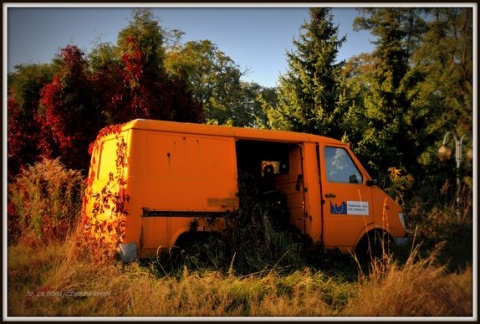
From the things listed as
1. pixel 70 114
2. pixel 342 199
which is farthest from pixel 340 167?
pixel 70 114

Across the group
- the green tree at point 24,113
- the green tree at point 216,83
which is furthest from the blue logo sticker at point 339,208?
the green tree at point 216,83

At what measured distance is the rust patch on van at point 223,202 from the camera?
22.3ft

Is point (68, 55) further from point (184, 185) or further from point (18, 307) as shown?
point (18, 307)

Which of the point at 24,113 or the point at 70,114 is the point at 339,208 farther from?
the point at 24,113

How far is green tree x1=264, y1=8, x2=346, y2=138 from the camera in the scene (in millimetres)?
15289

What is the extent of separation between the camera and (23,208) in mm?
7863

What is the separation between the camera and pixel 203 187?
6.75 metres

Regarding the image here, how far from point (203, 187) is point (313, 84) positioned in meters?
10.1

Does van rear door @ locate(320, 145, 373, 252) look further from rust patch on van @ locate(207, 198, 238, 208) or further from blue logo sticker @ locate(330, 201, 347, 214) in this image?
rust patch on van @ locate(207, 198, 238, 208)

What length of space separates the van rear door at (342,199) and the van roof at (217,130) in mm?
401

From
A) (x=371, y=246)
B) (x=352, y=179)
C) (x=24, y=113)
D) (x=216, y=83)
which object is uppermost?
(x=216, y=83)

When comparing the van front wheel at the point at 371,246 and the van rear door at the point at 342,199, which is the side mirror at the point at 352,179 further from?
the van front wheel at the point at 371,246

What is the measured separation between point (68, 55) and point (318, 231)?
6.82 metres

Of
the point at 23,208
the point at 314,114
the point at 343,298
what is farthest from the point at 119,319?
the point at 314,114
